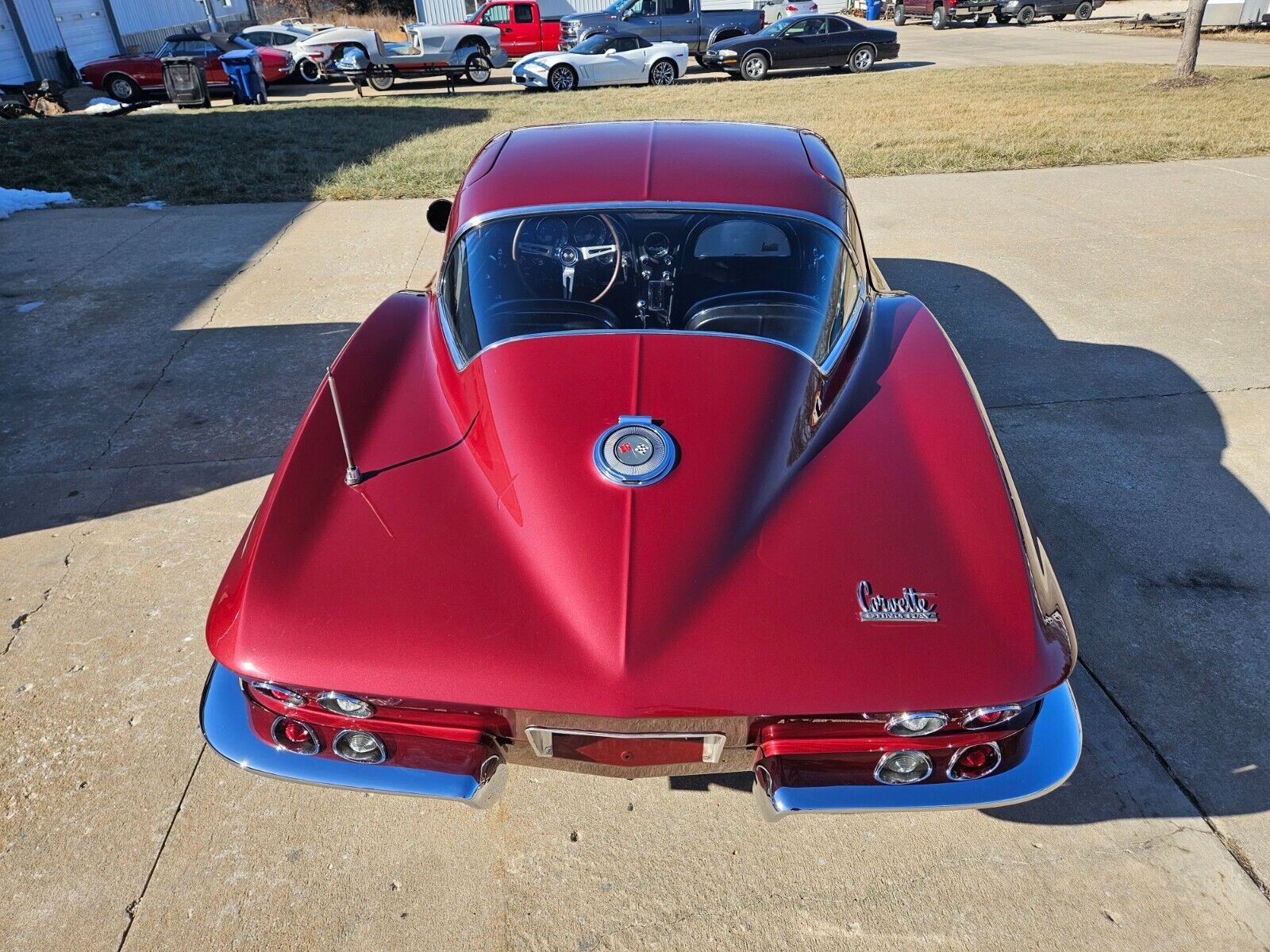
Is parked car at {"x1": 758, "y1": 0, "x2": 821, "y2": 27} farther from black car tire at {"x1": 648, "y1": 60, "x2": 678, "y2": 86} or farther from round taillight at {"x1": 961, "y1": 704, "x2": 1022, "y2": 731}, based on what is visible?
round taillight at {"x1": 961, "y1": 704, "x2": 1022, "y2": 731}

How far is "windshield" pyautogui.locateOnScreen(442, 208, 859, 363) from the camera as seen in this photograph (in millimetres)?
2766

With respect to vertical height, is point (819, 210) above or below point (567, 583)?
above

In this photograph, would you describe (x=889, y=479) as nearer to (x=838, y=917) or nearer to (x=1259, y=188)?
(x=838, y=917)

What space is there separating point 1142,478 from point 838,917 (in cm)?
261

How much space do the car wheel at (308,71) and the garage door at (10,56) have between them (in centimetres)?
594

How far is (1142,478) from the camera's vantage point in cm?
373

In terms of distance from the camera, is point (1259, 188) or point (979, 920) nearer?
point (979, 920)

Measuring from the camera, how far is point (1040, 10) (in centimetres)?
2802

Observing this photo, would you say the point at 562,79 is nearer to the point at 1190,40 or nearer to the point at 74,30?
the point at 1190,40

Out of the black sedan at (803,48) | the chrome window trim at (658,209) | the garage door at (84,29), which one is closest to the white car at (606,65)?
the black sedan at (803,48)

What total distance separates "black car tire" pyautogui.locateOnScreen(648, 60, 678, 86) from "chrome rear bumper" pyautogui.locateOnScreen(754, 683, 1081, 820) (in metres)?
17.1

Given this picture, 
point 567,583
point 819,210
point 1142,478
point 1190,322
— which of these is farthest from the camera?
point 1190,322

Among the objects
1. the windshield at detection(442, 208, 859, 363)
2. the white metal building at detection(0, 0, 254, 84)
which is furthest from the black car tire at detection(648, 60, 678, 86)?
the windshield at detection(442, 208, 859, 363)

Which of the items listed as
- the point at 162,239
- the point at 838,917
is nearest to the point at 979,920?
the point at 838,917
